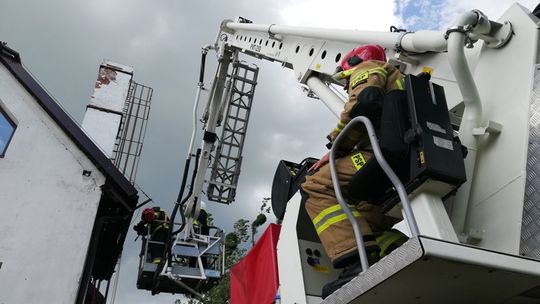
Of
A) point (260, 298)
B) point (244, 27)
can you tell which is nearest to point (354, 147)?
point (260, 298)

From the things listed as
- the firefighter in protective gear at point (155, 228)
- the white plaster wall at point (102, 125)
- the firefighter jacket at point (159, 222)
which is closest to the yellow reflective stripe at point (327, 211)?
the firefighter in protective gear at point (155, 228)

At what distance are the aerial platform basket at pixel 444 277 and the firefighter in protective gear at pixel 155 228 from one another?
645 centimetres

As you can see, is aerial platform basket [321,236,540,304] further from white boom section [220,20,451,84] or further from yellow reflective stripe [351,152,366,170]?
white boom section [220,20,451,84]

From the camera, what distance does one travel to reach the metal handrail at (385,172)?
2115mm

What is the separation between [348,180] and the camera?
284 cm

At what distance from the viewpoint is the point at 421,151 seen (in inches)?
90.0

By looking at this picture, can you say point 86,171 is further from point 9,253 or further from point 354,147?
point 354,147

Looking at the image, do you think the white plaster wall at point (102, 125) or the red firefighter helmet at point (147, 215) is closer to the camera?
the red firefighter helmet at point (147, 215)

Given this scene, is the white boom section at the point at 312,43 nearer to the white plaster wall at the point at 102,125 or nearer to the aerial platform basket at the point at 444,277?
the aerial platform basket at the point at 444,277

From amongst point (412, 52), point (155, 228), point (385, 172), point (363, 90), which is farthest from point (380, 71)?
point (155, 228)

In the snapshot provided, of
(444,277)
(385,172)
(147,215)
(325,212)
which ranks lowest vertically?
(444,277)

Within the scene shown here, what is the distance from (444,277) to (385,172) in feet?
1.85

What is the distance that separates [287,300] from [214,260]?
5.62m

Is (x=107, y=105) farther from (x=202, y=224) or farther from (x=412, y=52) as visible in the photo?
(x=412, y=52)
